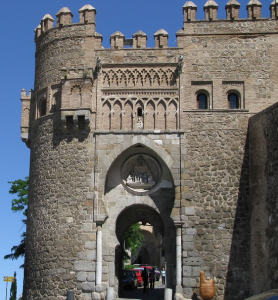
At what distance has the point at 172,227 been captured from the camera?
A: 17875mm

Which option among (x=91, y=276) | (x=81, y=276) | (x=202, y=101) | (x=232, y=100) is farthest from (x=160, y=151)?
(x=81, y=276)

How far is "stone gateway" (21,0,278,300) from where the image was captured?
16930 mm

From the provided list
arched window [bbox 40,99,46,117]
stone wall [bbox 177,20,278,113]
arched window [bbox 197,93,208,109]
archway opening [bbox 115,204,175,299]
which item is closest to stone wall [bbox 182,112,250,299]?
arched window [bbox 197,93,208,109]

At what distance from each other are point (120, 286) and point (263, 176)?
21.4 ft

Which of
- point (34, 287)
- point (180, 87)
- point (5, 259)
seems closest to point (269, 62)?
point (180, 87)

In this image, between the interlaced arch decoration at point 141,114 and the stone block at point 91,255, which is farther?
the interlaced arch decoration at point 141,114

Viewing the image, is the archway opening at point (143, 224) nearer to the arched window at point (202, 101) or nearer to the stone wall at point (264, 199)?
the stone wall at point (264, 199)

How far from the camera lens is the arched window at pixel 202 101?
1848 centimetres

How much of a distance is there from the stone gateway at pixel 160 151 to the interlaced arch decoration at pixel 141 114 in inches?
1.4

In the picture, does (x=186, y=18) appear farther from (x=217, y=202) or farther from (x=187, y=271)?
(x=187, y=271)

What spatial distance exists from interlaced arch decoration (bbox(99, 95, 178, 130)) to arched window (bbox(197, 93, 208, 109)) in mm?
857

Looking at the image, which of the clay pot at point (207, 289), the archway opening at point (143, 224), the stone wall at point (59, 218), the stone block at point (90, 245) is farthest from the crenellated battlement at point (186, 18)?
the clay pot at point (207, 289)

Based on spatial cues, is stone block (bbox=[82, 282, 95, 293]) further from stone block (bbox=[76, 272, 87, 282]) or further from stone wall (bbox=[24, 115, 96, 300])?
stone block (bbox=[76, 272, 87, 282])

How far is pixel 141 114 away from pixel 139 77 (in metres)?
1.23
